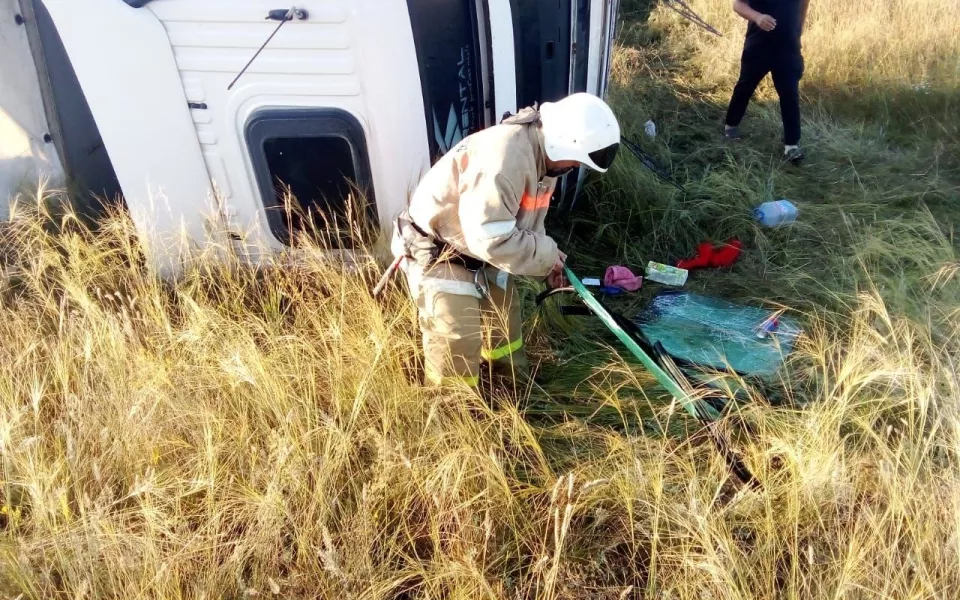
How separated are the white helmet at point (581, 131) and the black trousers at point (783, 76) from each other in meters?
3.69

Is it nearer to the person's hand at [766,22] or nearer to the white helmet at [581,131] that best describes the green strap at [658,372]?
the white helmet at [581,131]

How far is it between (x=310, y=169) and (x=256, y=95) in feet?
1.34

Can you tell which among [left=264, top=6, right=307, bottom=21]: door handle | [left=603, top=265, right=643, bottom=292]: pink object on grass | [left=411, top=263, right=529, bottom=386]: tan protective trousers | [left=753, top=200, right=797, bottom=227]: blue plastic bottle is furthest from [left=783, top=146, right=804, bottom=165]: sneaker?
[left=264, top=6, right=307, bottom=21]: door handle

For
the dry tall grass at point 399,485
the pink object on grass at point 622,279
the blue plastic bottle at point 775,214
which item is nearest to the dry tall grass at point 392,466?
the dry tall grass at point 399,485

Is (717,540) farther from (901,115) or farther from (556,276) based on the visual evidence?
(901,115)

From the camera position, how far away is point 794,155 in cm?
538

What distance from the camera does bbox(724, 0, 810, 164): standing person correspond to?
16.3 feet

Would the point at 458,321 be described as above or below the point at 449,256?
below

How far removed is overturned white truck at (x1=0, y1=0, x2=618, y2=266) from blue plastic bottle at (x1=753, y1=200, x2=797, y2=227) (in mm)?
1983

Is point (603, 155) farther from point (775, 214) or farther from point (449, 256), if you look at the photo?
point (775, 214)

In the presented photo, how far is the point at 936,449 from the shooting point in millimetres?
2309

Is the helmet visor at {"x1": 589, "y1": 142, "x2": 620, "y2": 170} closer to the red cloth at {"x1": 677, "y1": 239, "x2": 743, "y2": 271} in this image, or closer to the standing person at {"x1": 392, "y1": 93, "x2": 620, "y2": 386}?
the standing person at {"x1": 392, "y1": 93, "x2": 620, "y2": 386}

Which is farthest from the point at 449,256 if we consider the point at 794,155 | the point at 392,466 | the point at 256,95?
the point at 794,155

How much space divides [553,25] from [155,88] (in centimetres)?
211
